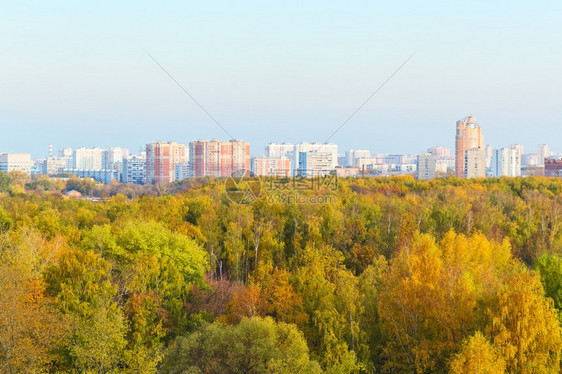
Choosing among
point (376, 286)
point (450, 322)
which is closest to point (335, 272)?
point (376, 286)

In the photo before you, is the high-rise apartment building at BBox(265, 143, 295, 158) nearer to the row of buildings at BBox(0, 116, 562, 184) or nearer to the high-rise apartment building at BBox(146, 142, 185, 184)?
the row of buildings at BBox(0, 116, 562, 184)

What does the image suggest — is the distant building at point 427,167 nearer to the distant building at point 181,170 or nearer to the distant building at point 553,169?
the distant building at point 553,169

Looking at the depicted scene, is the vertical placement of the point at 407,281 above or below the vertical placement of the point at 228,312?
above

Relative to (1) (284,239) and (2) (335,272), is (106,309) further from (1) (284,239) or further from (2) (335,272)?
(1) (284,239)

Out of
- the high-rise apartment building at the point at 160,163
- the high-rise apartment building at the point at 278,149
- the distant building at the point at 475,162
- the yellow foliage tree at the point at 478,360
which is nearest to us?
the yellow foliage tree at the point at 478,360

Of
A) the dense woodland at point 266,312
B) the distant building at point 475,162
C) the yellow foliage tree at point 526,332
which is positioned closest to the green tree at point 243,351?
the dense woodland at point 266,312

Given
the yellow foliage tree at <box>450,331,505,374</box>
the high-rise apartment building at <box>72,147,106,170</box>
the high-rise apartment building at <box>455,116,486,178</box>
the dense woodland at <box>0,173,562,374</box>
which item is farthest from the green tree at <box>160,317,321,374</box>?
the high-rise apartment building at <box>72,147,106,170</box>
